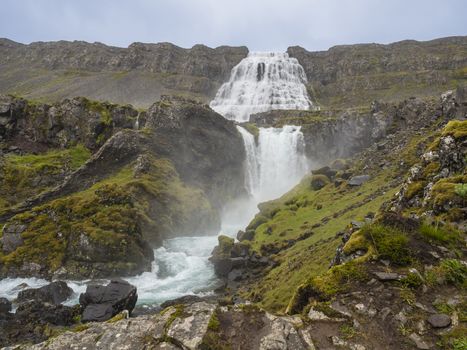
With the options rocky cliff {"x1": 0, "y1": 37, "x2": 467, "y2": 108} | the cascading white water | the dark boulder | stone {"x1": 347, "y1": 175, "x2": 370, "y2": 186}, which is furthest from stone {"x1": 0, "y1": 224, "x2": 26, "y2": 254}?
rocky cliff {"x1": 0, "y1": 37, "x2": 467, "y2": 108}

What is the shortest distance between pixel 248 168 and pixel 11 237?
4148cm

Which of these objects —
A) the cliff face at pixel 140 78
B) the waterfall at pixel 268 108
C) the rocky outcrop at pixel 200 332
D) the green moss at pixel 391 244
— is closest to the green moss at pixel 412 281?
the green moss at pixel 391 244

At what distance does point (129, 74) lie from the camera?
7116 inches

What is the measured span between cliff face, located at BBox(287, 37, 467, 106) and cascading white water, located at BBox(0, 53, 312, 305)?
681 inches

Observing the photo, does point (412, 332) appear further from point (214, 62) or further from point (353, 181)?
point (214, 62)

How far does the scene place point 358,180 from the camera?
42.4 metres

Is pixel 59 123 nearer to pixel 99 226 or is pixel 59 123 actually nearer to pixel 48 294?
pixel 99 226

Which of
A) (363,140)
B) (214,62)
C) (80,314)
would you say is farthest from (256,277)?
(214,62)

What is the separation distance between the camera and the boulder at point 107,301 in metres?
21.1

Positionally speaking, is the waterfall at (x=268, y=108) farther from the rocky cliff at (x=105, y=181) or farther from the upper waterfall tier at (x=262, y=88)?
the rocky cliff at (x=105, y=181)

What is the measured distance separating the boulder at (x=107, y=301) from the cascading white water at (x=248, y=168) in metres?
3.93

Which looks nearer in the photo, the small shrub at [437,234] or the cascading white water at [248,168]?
the small shrub at [437,234]

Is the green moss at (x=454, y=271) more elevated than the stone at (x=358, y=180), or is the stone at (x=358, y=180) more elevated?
the green moss at (x=454, y=271)

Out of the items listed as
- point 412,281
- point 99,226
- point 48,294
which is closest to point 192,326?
point 412,281
